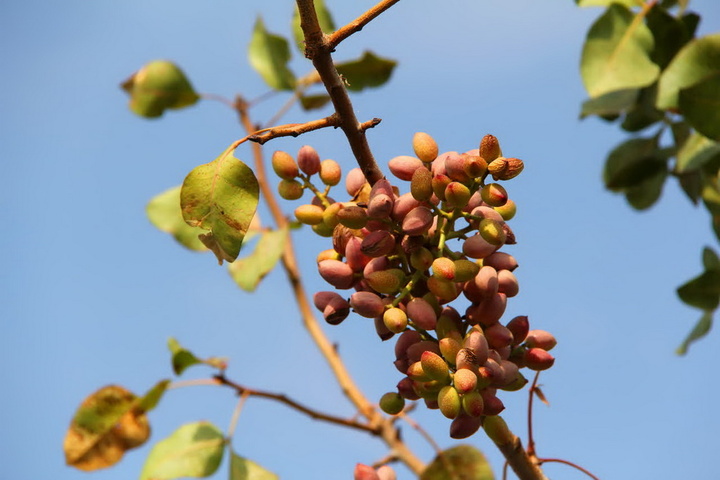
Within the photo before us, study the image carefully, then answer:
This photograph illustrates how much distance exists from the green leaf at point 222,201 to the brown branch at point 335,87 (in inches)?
4.6

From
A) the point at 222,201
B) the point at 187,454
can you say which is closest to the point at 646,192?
the point at 187,454

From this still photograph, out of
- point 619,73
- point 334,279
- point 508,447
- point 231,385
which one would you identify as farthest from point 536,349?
point 231,385

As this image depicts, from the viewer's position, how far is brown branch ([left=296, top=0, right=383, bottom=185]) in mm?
728

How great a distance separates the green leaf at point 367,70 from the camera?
1590mm

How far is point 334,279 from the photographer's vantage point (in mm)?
830

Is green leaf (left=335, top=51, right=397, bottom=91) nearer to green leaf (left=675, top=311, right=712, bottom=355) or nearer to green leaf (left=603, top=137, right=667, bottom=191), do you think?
green leaf (left=603, top=137, right=667, bottom=191)

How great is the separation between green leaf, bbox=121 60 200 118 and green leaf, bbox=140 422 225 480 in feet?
2.34

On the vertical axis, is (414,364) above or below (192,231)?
below

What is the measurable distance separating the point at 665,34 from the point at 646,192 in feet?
1.83

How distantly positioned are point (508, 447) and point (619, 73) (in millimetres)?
711

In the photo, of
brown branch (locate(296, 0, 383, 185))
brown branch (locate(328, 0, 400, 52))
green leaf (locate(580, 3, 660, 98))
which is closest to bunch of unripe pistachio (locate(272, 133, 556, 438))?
brown branch (locate(296, 0, 383, 185))

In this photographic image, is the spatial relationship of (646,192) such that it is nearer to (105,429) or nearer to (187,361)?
(187,361)

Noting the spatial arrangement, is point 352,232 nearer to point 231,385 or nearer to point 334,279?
point 334,279

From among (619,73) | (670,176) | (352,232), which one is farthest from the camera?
(670,176)
